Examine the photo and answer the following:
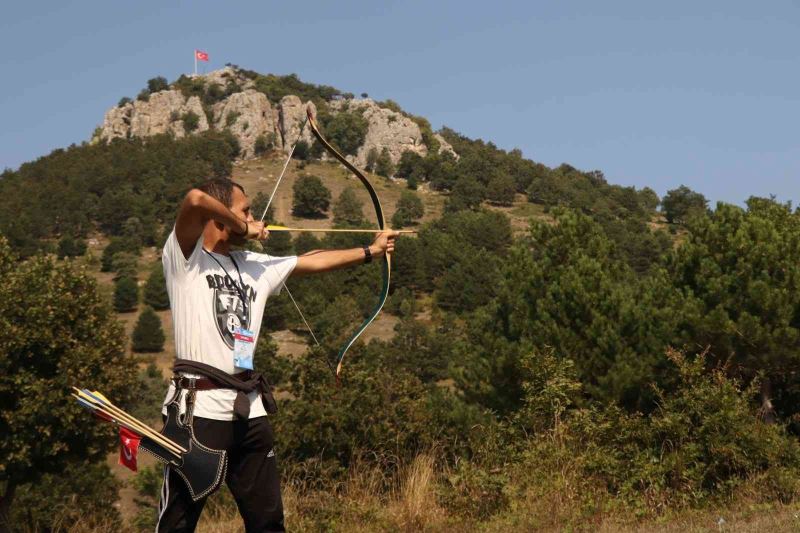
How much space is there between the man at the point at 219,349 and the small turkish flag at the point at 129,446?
144mm

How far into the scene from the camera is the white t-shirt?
9.89ft

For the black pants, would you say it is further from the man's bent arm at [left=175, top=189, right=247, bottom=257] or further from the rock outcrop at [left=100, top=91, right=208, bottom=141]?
the rock outcrop at [left=100, top=91, right=208, bottom=141]

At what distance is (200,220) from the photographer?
3047mm

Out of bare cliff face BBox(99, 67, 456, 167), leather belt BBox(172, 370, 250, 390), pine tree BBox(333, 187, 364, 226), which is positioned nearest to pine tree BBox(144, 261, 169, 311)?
pine tree BBox(333, 187, 364, 226)

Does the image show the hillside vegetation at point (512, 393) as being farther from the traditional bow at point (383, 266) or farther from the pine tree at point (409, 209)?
the pine tree at point (409, 209)

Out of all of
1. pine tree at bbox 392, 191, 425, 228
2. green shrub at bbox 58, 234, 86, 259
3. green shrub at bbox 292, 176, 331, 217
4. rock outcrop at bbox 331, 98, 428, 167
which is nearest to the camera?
green shrub at bbox 58, 234, 86, 259

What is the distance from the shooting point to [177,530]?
9.80 feet

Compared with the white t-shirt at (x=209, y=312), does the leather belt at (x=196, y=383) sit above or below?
below

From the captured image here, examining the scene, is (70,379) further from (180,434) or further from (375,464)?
(180,434)

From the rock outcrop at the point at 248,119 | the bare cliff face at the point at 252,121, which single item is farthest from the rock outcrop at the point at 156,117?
the rock outcrop at the point at 248,119

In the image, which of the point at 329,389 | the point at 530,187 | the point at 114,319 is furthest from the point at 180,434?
the point at 530,187

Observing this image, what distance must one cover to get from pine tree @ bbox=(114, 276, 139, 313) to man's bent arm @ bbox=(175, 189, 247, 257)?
227 feet

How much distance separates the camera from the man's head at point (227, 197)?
3201mm

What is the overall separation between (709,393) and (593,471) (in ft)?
2.94
